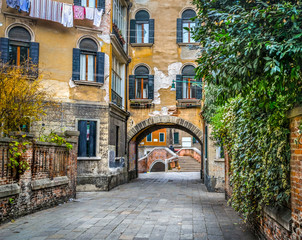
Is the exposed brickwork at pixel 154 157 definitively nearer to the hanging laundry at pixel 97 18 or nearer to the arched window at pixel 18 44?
the hanging laundry at pixel 97 18

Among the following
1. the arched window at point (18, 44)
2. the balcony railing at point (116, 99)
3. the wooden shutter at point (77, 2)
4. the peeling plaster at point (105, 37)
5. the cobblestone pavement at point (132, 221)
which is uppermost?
the wooden shutter at point (77, 2)

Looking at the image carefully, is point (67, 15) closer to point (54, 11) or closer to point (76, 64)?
point (54, 11)

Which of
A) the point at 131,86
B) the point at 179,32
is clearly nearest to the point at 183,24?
the point at 179,32

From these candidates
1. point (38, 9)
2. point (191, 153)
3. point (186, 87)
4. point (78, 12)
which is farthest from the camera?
point (191, 153)

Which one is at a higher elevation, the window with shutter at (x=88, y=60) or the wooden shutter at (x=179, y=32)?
the wooden shutter at (x=179, y=32)

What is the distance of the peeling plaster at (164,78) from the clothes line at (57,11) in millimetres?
5526

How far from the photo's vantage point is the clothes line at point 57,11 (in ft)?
43.9

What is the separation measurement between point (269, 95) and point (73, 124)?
36.1 feet

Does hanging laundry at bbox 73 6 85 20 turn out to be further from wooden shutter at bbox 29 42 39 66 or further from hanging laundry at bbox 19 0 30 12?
wooden shutter at bbox 29 42 39 66

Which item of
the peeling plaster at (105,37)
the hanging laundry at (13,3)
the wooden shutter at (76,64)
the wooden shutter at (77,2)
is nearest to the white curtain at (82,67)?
the wooden shutter at (76,64)

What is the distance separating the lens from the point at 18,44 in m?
13.9

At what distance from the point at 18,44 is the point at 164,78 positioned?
8.55 metres

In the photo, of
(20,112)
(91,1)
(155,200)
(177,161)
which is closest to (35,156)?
(20,112)

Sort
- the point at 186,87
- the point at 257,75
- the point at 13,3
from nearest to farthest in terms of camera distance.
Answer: the point at 257,75, the point at 13,3, the point at 186,87
